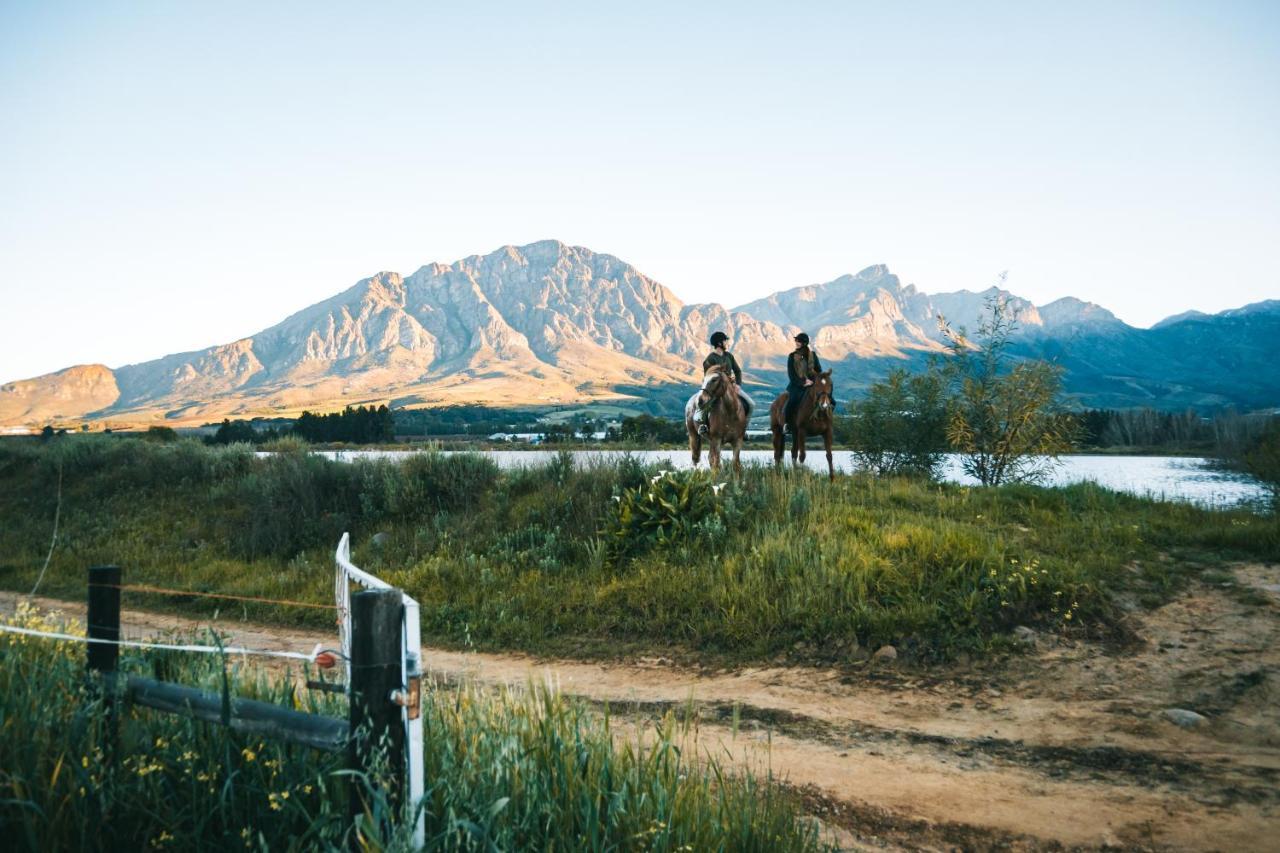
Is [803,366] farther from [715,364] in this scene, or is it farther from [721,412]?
[721,412]

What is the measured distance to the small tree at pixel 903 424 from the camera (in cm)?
2930

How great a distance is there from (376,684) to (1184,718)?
7.69m

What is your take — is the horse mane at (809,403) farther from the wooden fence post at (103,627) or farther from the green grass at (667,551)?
the wooden fence post at (103,627)

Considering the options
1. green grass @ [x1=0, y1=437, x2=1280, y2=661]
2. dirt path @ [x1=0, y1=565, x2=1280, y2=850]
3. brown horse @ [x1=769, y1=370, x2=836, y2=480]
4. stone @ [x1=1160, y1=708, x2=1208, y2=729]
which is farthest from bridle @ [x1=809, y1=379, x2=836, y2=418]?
stone @ [x1=1160, y1=708, x2=1208, y2=729]

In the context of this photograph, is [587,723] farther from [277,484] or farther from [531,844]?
[277,484]

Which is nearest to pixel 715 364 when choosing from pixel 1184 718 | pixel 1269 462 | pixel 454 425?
pixel 1184 718

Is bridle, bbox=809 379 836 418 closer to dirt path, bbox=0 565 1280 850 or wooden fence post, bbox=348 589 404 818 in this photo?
dirt path, bbox=0 565 1280 850

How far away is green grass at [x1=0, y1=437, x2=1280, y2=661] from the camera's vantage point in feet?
31.2

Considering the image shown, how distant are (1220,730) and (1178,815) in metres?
2.17

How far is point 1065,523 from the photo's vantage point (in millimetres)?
12461

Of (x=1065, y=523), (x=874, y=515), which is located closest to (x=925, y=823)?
(x=874, y=515)

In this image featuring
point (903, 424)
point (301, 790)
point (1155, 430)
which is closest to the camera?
point (301, 790)

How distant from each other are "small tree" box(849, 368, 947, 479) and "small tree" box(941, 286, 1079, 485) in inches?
173

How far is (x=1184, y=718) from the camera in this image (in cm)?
688
